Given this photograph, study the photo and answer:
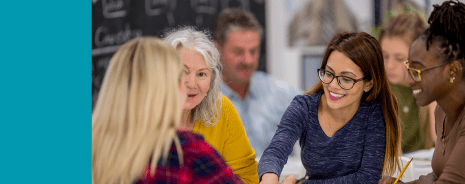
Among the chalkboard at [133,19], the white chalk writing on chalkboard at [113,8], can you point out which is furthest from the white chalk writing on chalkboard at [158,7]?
the white chalk writing on chalkboard at [113,8]

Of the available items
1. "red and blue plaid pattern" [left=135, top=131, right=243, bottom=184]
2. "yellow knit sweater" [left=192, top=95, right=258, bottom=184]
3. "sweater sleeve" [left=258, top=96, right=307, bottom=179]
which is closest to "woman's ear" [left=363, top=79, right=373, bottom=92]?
"sweater sleeve" [left=258, top=96, right=307, bottom=179]

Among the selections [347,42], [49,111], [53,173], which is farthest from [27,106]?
[347,42]

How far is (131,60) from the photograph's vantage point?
991 mm

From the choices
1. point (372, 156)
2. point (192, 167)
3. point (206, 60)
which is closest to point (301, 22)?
point (372, 156)

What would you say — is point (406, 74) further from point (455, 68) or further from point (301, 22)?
point (301, 22)

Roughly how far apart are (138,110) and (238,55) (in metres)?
1.26

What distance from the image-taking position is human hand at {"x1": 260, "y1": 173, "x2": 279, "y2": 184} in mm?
1252

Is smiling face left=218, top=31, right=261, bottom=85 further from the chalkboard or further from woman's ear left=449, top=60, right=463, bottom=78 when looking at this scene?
woman's ear left=449, top=60, right=463, bottom=78

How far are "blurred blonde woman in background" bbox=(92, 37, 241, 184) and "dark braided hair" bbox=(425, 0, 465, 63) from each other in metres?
0.75

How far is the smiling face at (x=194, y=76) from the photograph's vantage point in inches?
50.9

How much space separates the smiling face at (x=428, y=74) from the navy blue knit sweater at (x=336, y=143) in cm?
27

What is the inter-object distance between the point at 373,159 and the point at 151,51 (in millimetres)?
904

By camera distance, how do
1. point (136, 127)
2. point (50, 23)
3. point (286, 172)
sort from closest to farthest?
point (136, 127)
point (50, 23)
point (286, 172)

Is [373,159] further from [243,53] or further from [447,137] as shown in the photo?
A: [243,53]
